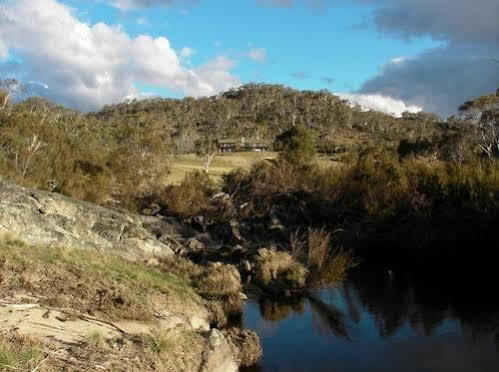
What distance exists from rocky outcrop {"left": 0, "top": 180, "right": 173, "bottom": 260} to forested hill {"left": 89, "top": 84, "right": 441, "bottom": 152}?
7633 centimetres

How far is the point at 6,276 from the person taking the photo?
13758 millimetres

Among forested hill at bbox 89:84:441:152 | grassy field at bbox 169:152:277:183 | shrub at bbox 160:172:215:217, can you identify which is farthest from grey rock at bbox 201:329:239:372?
forested hill at bbox 89:84:441:152

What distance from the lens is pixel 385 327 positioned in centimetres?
1766

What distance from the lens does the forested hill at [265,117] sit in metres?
123

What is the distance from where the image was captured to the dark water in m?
14.7

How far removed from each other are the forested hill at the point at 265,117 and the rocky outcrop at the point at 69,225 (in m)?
76.3

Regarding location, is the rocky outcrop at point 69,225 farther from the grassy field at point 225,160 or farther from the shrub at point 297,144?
the grassy field at point 225,160

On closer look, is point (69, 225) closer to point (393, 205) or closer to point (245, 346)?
point (245, 346)

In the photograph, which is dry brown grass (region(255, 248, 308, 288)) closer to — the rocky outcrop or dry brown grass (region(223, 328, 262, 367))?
the rocky outcrop

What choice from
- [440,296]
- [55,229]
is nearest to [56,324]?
[55,229]

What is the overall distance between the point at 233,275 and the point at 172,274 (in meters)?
2.07

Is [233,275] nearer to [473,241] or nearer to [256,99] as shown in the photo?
[473,241]

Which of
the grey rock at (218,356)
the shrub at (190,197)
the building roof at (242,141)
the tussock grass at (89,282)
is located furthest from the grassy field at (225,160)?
the grey rock at (218,356)

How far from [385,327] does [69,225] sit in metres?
12.1
